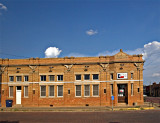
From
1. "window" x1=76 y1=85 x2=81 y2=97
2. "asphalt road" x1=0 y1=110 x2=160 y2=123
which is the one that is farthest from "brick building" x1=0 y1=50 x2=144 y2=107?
"asphalt road" x1=0 y1=110 x2=160 y2=123

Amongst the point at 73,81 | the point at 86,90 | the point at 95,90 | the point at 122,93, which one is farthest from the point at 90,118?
the point at 122,93

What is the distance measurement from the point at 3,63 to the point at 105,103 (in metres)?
18.1

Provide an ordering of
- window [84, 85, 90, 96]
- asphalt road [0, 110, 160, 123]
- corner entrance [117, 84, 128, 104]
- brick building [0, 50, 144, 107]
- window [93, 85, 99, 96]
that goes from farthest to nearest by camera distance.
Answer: window [84, 85, 90, 96] → window [93, 85, 99, 96] → corner entrance [117, 84, 128, 104] → brick building [0, 50, 144, 107] → asphalt road [0, 110, 160, 123]

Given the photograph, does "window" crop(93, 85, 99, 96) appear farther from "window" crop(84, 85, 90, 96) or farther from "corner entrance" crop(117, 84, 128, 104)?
"corner entrance" crop(117, 84, 128, 104)

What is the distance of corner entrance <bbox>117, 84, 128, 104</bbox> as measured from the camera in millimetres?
29891

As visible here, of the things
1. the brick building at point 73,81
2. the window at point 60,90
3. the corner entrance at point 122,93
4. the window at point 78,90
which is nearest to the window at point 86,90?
the brick building at point 73,81

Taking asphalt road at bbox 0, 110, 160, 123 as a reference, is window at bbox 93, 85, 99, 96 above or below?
above

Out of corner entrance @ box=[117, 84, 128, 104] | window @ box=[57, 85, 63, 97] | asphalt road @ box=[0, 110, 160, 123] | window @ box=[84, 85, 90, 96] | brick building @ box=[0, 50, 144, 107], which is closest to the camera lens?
asphalt road @ box=[0, 110, 160, 123]

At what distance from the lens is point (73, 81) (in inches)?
1198

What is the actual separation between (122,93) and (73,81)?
26.6ft

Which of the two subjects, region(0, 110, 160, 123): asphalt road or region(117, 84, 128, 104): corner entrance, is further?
region(117, 84, 128, 104): corner entrance

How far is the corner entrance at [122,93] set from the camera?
29.9 m

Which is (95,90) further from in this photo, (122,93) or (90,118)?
(90,118)

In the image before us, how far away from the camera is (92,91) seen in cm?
3016
